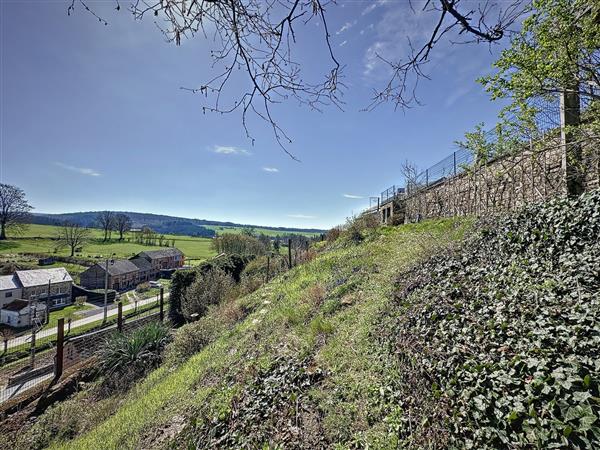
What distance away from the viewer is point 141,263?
153ft

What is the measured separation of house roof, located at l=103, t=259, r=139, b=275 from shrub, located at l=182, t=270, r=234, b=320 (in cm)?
3200

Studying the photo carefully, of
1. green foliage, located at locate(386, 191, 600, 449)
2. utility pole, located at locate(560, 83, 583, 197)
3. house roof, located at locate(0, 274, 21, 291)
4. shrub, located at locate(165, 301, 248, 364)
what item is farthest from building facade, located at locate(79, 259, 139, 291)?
utility pole, located at locate(560, 83, 583, 197)

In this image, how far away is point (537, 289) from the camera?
2.77m

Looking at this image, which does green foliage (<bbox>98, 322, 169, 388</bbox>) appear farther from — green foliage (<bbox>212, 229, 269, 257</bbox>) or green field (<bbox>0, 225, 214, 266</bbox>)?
green field (<bbox>0, 225, 214, 266</bbox>)

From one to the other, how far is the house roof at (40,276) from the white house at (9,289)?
49cm

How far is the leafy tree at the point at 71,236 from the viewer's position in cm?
4703

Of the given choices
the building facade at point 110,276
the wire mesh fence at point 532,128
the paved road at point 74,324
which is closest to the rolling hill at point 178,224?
the building facade at point 110,276

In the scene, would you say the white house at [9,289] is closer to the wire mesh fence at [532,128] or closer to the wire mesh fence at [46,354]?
the wire mesh fence at [46,354]

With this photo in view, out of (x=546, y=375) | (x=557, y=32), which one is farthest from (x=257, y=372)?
(x=557, y=32)

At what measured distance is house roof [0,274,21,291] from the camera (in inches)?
1068

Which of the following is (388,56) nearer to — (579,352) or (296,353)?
(579,352)

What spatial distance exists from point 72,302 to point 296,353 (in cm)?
4292

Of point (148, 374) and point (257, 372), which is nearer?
point (257, 372)

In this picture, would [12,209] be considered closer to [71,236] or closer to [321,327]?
[71,236]
